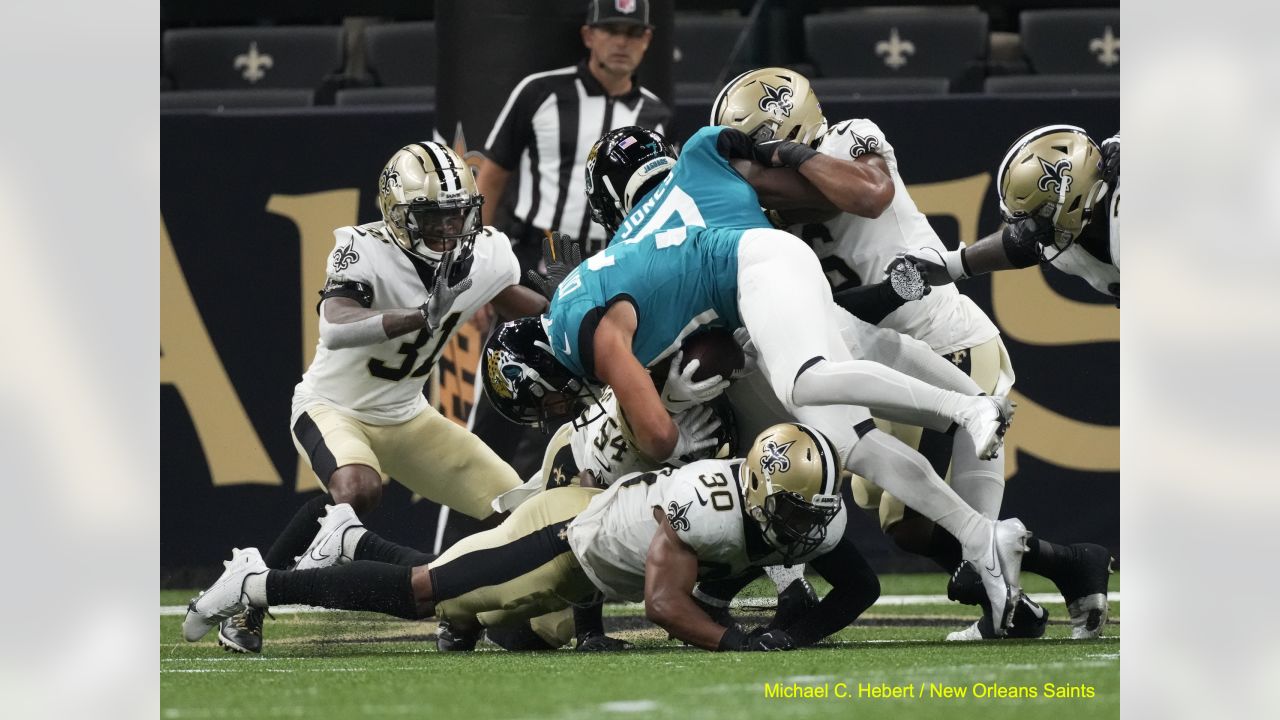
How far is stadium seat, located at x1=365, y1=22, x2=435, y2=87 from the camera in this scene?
332 inches

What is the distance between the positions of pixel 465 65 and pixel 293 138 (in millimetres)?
1177

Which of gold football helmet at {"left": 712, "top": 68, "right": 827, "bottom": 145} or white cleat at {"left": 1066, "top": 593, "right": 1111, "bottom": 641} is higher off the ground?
gold football helmet at {"left": 712, "top": 68, "right": 827, "bottom": 145}

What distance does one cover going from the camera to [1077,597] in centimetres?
489

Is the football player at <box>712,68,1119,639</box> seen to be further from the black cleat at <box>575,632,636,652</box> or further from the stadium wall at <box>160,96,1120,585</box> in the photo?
the stadium wall at <box>160,96,1120,585</box>

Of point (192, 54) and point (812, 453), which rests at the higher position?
point (192, 54)

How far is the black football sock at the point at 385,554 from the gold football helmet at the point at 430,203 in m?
1.03

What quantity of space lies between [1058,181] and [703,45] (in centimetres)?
414

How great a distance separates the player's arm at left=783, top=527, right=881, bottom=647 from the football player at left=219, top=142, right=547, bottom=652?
4.34ft

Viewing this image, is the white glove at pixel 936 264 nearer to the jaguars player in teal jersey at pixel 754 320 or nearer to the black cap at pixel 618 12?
the jaguars player in teal jersey at pixel 754 320

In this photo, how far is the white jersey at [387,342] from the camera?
17.4 ft

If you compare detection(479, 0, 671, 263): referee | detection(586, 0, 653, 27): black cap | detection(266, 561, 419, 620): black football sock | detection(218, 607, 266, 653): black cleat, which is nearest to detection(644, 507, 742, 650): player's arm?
detection(266, 561, 419, 620): black football sock
